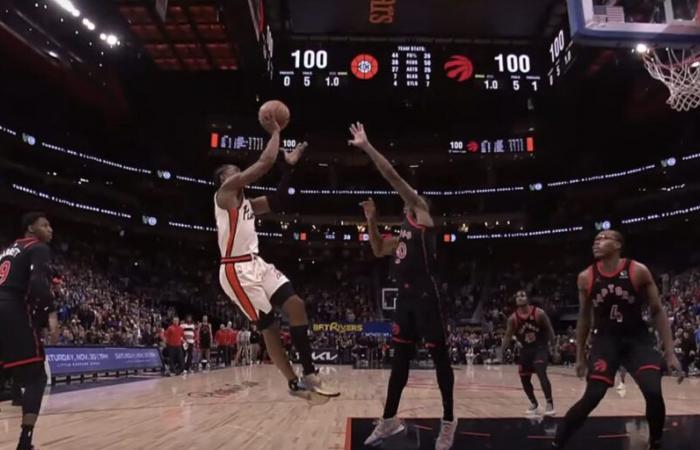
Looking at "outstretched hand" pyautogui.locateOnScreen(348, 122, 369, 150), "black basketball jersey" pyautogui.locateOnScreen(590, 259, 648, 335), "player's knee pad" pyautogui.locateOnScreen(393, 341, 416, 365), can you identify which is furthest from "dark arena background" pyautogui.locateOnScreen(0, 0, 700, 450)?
"player's knee pad" pyautogui.locateOnScreen(393, 341, 416, 365)

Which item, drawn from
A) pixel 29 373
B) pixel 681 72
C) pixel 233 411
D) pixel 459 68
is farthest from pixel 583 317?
pixel 459 68

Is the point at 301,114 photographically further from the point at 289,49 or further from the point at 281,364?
the point at 281,364

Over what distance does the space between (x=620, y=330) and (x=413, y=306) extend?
1711mm

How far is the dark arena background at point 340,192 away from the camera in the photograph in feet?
26.7

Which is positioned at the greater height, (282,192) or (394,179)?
(394,179)

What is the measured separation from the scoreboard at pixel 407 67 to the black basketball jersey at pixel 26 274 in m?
20.0

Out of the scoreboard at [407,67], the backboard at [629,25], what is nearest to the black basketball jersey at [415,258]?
the backboard at [629,25]

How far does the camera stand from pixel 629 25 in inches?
313

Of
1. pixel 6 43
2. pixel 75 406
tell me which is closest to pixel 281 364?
pixel 75 406

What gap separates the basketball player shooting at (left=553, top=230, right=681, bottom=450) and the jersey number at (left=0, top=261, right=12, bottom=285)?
15.4 ft

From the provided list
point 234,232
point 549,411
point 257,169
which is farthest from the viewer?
point 549,411

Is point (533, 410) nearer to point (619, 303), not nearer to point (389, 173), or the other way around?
point (619, 303)

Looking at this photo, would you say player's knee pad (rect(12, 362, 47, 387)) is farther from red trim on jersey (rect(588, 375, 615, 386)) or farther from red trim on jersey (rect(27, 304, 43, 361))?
red trim on jersey (rect(588, 375, 615, 386))

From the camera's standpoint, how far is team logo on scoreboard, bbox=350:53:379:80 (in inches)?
952
